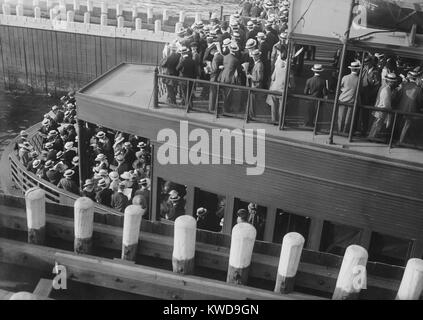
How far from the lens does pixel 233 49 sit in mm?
10008

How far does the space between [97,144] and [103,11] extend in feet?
54.8

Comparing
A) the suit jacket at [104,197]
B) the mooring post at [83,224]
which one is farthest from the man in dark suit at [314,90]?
the suit jacket at [104,197]

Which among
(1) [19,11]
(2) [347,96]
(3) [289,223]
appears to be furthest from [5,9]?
(2) [347,96]

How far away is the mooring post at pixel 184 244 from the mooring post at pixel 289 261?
3.99ft

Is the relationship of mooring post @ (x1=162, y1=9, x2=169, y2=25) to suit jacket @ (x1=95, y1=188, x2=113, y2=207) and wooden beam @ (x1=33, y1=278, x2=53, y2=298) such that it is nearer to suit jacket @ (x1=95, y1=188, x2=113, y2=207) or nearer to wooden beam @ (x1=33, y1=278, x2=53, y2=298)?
suit jacket @ (x1=95, y1=188, x2=113, y2=207)

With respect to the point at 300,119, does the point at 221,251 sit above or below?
below

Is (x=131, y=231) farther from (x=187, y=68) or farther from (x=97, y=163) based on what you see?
(x=97, y=163)

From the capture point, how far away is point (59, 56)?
87.9ft

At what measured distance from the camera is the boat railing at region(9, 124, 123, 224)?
10797mm

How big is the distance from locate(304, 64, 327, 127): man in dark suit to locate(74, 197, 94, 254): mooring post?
362cm

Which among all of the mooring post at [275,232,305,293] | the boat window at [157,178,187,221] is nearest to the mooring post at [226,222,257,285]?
the mooring post at [275,232,305,293]
